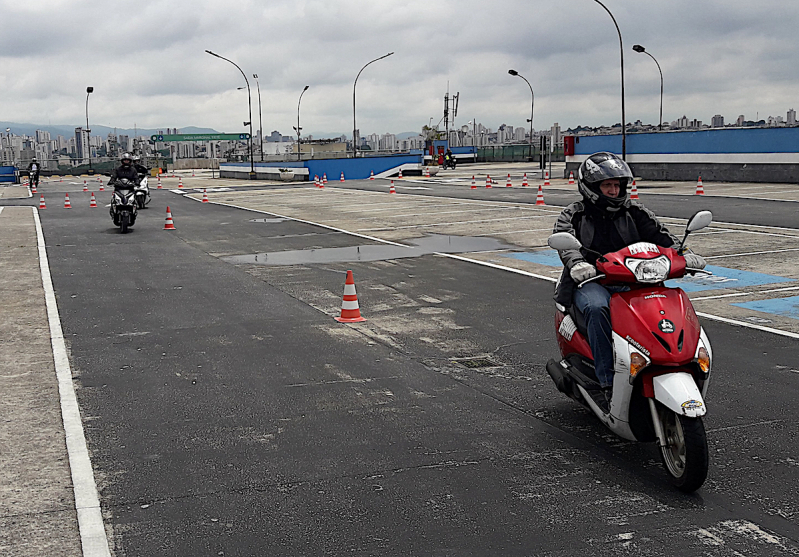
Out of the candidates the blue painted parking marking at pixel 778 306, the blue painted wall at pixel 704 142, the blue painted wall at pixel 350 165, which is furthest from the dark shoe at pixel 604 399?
the blue painted wall at pixel 350 165

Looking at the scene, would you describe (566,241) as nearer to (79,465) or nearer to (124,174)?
(79,465)

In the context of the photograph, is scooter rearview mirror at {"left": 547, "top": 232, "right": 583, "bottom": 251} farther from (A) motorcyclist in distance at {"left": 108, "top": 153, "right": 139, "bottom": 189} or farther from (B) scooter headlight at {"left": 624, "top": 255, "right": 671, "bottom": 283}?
(A) motorcyclist in distance at {"left": 108, "top": 153, "right": 139, "bottom": 189}

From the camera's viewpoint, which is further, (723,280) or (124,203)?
(124,203)

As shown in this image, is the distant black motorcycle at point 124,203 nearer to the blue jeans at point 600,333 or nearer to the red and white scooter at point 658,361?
the blue jeans at point 600,333

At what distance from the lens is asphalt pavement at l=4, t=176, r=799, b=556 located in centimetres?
438

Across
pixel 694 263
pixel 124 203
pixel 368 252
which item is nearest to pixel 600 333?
pixel 694 263

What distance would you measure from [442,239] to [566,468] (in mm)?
13740

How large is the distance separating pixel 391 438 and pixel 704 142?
3943 centimetres

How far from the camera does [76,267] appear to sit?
15.2m

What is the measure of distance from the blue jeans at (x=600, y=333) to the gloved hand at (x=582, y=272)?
179 mm

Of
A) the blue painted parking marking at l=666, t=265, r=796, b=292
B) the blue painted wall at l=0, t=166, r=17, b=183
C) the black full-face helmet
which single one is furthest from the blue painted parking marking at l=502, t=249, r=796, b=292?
the blue painted wall at l=0, t=166, r=17, b=183

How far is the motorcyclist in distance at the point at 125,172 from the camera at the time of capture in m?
22.2

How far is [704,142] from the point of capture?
4184 centimetres

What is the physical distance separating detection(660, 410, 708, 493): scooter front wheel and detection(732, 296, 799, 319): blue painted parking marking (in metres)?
5.61
